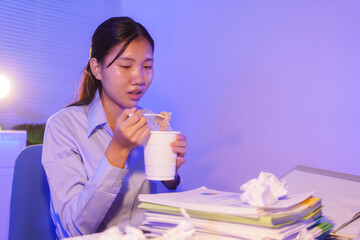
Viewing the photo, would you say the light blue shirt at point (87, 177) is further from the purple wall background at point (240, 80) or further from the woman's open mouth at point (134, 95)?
the purple wall background at point (240, 80)

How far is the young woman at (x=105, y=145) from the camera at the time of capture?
84 cm

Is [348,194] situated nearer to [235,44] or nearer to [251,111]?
[251,111]

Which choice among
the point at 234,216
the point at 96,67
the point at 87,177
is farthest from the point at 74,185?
the point at 234,216

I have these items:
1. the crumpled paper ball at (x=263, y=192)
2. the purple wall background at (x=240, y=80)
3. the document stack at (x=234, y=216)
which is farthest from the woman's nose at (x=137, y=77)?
the purple wall background at (x=240, y=80)

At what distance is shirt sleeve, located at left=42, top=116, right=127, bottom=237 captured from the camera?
84 cm

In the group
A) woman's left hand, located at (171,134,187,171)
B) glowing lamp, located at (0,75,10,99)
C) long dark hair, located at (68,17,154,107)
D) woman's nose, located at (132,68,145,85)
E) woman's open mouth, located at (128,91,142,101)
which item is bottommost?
glowing lamp, located at (0,75,10,99)

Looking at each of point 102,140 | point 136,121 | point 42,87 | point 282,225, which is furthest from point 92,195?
point 42,87

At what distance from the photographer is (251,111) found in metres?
2.39

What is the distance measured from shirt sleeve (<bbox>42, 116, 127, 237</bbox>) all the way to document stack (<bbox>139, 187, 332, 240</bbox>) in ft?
0.70

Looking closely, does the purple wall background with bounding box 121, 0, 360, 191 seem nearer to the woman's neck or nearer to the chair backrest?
the woman's neck

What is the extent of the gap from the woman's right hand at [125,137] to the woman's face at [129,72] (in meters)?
0.28

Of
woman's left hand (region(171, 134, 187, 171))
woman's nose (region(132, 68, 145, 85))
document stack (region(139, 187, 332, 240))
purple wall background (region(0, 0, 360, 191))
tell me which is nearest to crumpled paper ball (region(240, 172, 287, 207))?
document stack (region(139, 187, 332, 240))

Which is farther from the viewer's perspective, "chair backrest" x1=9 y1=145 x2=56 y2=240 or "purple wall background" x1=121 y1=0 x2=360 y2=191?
"purple wall background" x1=121 y1=0 x2=360 y2=191

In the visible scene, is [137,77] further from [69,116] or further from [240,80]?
[240,80]
